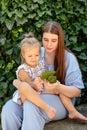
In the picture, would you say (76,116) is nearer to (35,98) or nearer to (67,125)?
(67,125)

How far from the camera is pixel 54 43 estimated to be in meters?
3.66

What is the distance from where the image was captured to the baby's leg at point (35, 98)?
10.9 ft

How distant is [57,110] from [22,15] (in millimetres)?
1178

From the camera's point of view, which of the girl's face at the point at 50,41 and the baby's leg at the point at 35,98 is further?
the girl's face at the point at 50,41

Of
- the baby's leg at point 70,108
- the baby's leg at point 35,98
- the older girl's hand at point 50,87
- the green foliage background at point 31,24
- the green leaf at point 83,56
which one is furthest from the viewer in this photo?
the green leaf at point 83,56

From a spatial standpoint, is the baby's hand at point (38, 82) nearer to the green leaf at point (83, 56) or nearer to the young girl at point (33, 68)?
the young girl at point (33, 68)

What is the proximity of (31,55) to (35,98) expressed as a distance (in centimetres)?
41

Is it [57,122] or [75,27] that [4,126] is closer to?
[57,122]

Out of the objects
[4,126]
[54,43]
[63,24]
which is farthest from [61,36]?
[4,126]

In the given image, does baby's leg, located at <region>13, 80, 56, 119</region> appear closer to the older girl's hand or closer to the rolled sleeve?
the older girl's hand

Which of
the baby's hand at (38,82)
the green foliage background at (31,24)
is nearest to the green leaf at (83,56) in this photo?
the green foliage background at (31,24)

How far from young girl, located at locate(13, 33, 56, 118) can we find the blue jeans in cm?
6

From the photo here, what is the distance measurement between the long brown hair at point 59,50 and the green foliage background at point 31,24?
1.65ft

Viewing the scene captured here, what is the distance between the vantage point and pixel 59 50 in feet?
12.1
